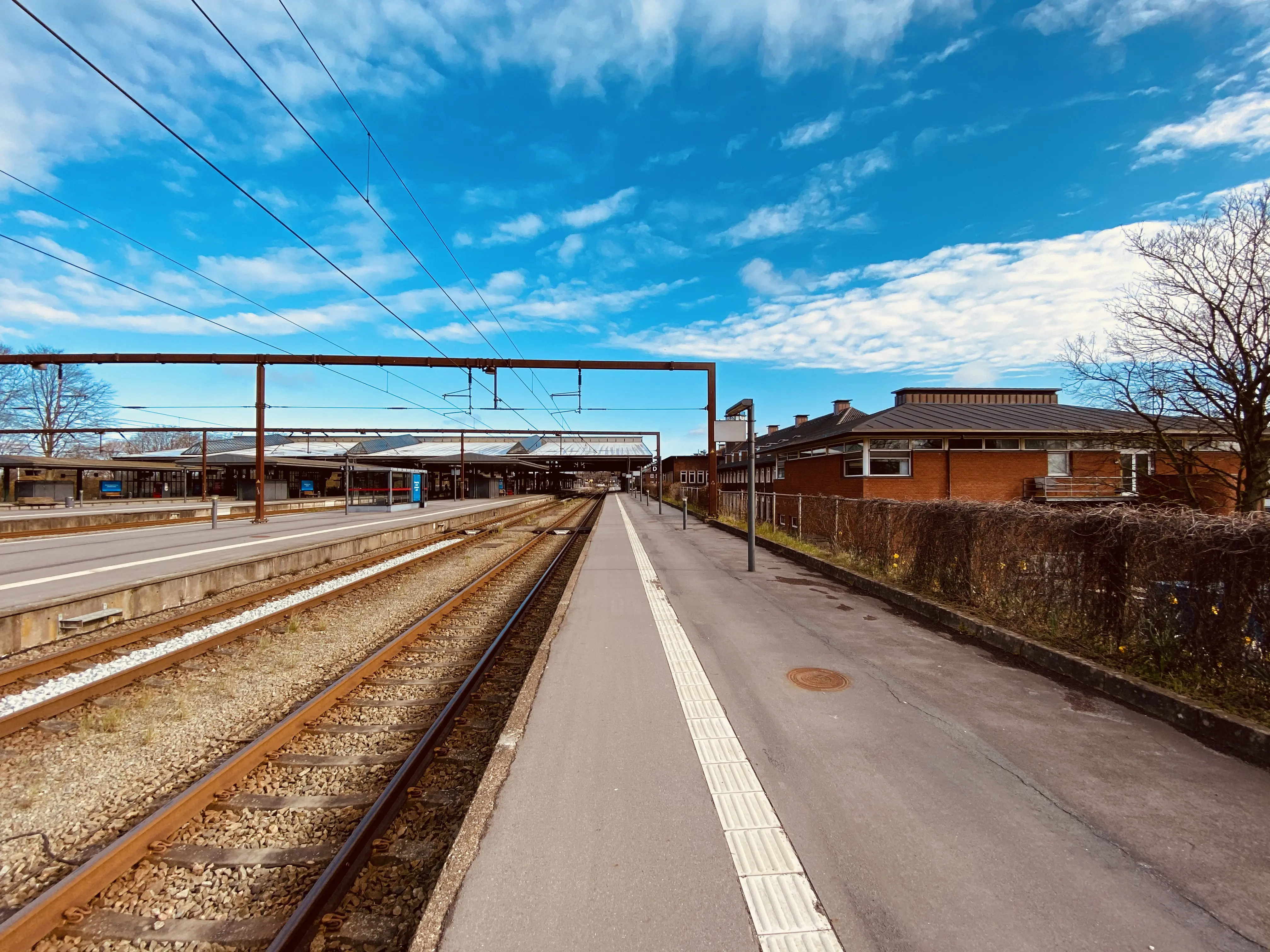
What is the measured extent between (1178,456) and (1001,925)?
15.8m

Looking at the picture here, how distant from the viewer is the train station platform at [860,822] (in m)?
2.20

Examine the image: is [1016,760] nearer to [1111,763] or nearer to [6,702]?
[1111,763]

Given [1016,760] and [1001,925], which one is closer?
[1001,925]

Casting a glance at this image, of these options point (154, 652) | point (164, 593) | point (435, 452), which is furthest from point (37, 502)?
point (154, 652)

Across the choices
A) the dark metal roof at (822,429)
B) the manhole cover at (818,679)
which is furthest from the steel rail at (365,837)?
the dark metal roof at (822,429)

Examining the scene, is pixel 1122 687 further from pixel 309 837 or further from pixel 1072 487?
pixel 1072 487

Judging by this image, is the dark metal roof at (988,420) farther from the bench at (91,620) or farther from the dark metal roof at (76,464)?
the dark metal roof at (76,464)

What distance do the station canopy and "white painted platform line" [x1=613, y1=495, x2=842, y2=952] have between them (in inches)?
1549

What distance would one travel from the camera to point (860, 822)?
2883mm

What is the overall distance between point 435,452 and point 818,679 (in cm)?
5608

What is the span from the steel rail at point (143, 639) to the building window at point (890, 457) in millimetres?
16745

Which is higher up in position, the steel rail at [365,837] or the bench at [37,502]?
the bench at [37,502]

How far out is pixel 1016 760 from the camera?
3508mm

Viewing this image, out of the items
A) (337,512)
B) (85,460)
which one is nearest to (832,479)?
(337,512)
